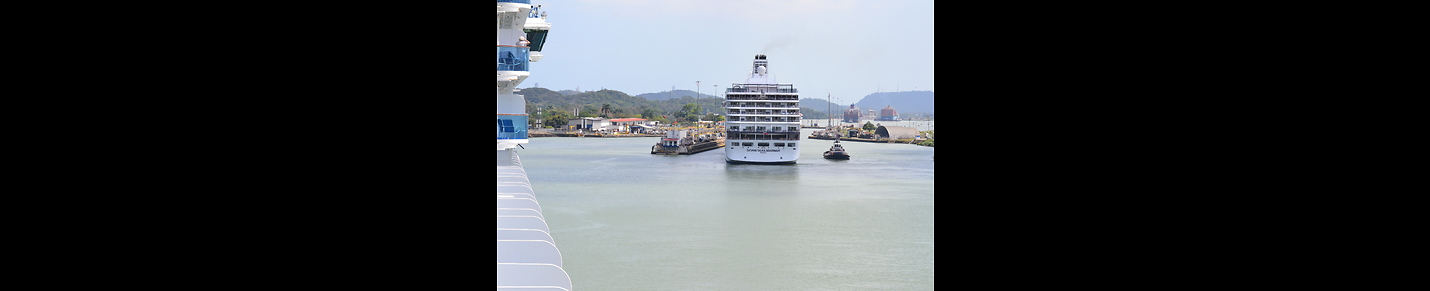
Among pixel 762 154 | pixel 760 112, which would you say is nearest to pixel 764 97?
pixel 760 112

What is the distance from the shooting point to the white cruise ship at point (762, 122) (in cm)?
2773

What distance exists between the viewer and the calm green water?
12.2 m

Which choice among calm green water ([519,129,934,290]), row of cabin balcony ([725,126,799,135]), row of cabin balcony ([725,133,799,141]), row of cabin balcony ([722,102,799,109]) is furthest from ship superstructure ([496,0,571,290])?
row of cabin balcony ([725,133,799,141])

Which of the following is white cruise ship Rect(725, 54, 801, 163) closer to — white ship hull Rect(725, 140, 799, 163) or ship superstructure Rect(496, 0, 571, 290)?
white ship hull Rect(725, 140, 799, 163)

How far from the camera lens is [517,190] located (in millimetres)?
7211

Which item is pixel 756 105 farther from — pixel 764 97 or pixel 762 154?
pixel 762 154

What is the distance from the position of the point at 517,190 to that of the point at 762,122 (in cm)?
2079

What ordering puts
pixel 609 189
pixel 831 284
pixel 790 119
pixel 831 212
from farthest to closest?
pixel 790 119 < pixel 609 189 < pixel 831 212 < pixel 831 284
